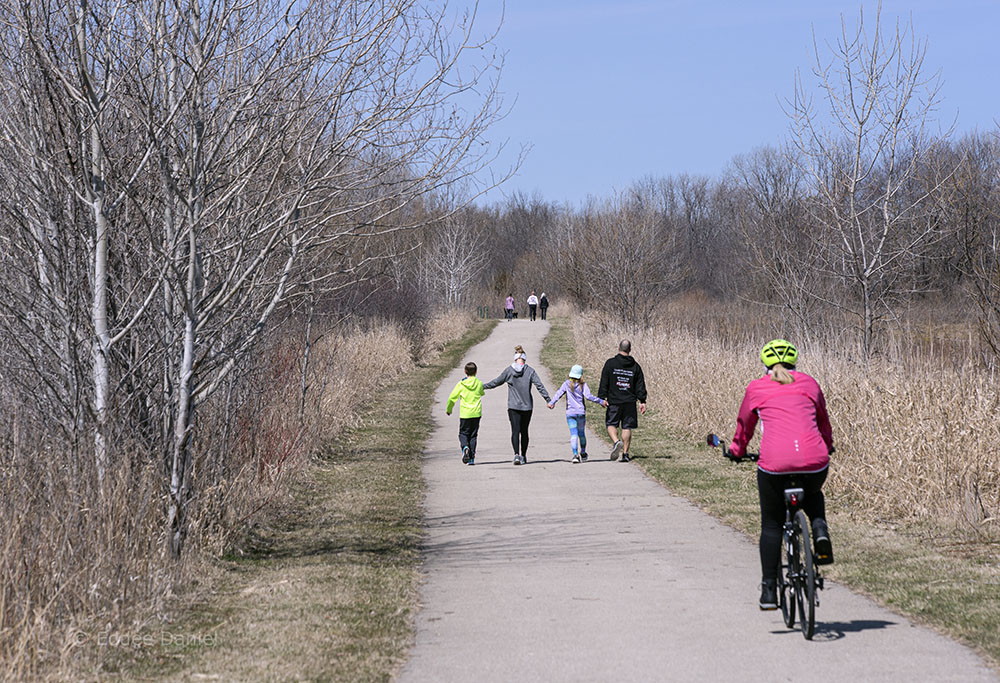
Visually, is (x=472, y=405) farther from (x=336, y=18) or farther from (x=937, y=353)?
(x=336, y=18)

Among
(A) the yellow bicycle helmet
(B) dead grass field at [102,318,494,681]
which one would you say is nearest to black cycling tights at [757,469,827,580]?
(A) the yellow bicycle helmet

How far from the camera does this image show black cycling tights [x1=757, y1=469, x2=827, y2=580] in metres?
7.07

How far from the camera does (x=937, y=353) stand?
1437 centimetres

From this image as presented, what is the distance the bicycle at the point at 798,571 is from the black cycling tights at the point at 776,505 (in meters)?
0.05

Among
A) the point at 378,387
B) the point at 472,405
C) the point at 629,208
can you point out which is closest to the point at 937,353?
the point at 472,405

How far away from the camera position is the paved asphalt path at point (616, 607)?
244 inches

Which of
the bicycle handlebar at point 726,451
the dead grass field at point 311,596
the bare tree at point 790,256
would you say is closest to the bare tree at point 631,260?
the bare tree at point 790,256

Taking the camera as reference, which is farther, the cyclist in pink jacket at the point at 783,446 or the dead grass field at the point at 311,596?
the cyclist in pink jacket at the point at 783,446

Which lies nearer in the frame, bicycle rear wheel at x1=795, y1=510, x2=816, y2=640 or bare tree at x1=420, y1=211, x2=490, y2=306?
bicycle rear wheel at x1=795, y1=510, x2=816, y2=640

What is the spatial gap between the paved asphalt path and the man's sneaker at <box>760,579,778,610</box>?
12 cm

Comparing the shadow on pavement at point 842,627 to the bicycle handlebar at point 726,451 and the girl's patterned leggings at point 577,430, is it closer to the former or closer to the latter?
the bicycle handlebar at point 726,451

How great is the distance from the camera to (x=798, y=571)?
22.8 feet

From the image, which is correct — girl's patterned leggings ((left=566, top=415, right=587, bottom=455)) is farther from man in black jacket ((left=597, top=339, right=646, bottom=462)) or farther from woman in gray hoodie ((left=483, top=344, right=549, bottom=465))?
woman in gray hoodie ((left=483, top=344, right=549, bottom=465))

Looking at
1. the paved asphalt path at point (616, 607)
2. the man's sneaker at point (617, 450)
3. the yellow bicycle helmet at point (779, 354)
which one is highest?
the yellow bicycle helmet at point (779, 354)
